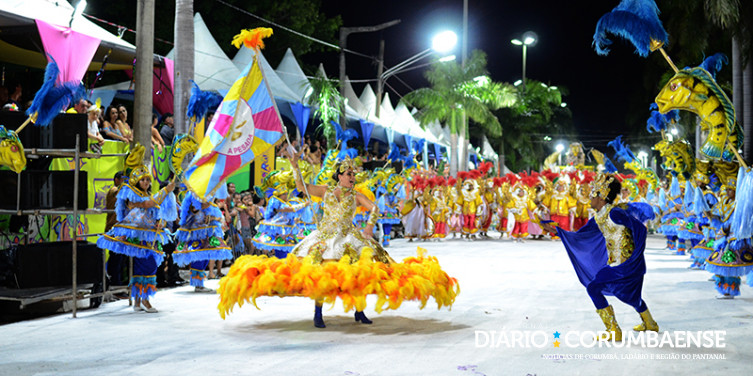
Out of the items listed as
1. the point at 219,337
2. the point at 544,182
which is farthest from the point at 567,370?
the point at 544,182

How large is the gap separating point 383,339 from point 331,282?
0.77 metres

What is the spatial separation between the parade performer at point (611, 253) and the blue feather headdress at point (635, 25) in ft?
6.03

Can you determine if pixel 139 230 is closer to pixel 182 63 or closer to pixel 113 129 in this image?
pixel 113 129

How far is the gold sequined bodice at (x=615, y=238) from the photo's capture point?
23.5 feet

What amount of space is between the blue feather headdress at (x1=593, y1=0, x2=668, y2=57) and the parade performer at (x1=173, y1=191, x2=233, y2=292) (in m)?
6.05

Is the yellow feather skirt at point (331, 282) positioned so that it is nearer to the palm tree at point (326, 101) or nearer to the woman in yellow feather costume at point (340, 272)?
the woman in yellow feather costume at point (340, 272)

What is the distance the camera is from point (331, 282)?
6.96 meters

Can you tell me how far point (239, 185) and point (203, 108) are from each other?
667cm

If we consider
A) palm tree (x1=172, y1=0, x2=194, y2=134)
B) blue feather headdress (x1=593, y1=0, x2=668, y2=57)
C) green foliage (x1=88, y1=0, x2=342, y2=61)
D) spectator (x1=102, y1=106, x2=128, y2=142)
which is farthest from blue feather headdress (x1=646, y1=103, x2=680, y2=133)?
green foliage (x1=88, y1=0, x2=342, y2=61)

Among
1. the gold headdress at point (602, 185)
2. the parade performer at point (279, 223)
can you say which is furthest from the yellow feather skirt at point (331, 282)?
the parade performer at point (279, 223)

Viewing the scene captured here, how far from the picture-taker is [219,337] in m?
7.17

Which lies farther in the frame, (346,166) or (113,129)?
(113,129)

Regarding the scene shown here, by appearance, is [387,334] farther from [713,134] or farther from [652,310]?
[713,134]

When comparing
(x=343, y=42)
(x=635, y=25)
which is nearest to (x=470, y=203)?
(x=343, y=42)
